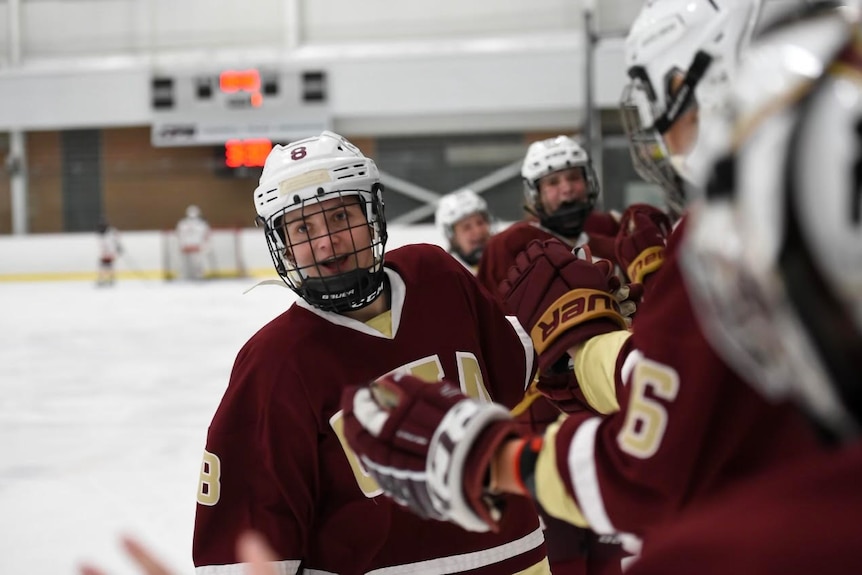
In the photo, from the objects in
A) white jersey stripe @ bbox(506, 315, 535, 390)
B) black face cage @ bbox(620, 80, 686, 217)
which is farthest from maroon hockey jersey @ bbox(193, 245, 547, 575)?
black face cage @ bbox(620, 80, 686, 217)

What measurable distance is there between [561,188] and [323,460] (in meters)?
1.72

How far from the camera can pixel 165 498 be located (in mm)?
2676

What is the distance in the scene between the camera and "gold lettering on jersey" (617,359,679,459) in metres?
0.64

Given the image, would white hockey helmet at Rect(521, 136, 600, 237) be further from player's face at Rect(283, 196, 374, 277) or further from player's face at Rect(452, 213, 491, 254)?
player's face at Rect(283, 196, 374, 277)

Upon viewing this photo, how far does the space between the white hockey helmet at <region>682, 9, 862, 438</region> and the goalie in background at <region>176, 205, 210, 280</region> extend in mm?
12308

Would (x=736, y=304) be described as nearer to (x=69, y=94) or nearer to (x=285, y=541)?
(x=285, y=541)

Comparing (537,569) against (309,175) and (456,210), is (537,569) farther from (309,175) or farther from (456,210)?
(456,210)

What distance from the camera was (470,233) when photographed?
4.33 meters

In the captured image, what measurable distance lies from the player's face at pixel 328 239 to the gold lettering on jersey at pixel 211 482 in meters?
0.31

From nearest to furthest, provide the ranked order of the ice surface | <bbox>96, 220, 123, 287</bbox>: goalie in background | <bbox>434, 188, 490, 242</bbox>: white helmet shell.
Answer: the ice surface
<bbox>434, 188, 490, 242</bbox>: white helmet shell
<bbox>96, 220, 123, 287</bbox>: goalie in background

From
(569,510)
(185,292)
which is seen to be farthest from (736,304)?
(185,292)

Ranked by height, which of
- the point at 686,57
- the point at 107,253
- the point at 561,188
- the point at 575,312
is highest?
the point at 107,253

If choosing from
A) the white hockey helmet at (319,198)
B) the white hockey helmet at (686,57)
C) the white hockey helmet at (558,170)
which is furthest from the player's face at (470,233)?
the white hockey helmet at (686,57)

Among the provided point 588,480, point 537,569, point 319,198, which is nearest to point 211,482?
point 319,198
